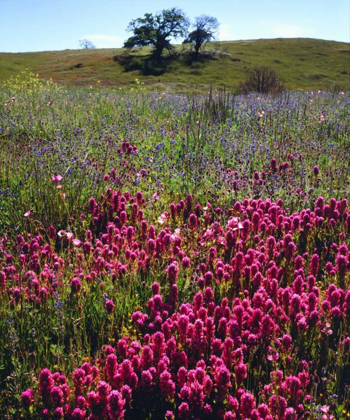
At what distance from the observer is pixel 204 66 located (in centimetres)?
5847

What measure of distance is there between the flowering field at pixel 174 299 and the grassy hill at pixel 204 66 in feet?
133

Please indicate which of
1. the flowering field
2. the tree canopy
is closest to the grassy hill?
the tree canopy

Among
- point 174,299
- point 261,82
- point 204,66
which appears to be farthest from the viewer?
point 204,66

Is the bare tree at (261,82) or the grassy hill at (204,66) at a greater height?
the grassy hill at (204,66)

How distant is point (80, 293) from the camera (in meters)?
3.11

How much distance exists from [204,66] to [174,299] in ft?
197

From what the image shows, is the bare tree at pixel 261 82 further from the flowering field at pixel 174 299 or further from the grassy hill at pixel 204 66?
the grassy hill at pixel 204 66

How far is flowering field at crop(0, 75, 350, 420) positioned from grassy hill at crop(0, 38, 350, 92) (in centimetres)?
4043

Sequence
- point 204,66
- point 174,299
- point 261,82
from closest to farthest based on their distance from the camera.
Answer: point 174,299 < point 261,82 < point 204,66

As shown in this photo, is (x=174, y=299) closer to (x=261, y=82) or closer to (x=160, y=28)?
(x=261, y=82)

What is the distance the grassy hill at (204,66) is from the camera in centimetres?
5078

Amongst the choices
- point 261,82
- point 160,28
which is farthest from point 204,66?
point 261,82

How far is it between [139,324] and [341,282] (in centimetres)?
181

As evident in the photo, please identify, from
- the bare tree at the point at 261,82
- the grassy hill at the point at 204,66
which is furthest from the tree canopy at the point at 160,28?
the bare tree at the point at 261,82
